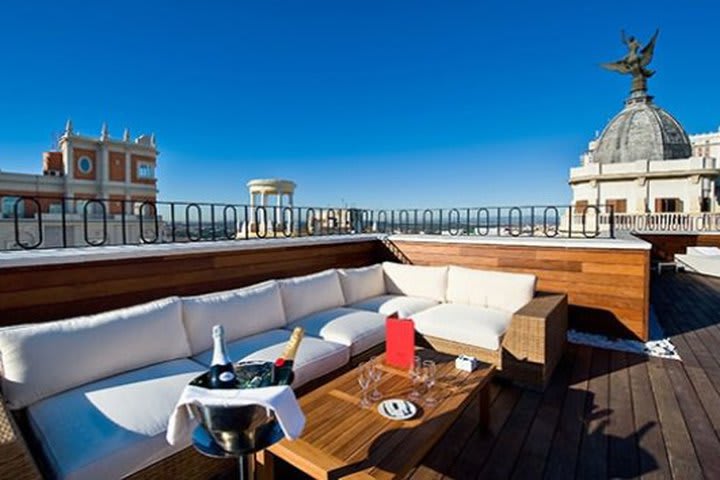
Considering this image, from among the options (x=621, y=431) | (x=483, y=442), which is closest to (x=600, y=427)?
(x=621, y=431)

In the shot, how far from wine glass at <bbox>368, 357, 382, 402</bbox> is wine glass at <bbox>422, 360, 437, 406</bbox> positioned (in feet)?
0.79

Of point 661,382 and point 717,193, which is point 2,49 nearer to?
point 661,382

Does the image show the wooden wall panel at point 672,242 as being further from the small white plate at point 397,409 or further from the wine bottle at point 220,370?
the wine bottle at point 220,370

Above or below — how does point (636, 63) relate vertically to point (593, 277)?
above

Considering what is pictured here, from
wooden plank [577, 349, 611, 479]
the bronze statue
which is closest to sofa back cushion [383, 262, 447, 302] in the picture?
wooden plank [577, 349, 611, 479]

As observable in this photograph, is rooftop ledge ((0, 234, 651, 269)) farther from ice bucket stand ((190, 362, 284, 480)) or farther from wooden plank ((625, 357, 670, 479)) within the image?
ice bucket stand ((190, 362, 284, 480))

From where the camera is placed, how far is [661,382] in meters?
2.79

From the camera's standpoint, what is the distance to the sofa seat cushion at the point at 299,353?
7.38ft

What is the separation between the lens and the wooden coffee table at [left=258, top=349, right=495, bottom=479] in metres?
1.26

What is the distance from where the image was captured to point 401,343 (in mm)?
2031

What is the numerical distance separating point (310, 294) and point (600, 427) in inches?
93.3

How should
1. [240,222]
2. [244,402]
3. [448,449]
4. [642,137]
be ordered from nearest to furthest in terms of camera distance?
[244,402]
[448,449]
[240,222]
[642,137]

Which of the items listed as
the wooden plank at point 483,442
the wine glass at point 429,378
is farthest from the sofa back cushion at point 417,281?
the wine glass at point 429,378

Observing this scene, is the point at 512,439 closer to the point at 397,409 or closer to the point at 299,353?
the point at 397,409
